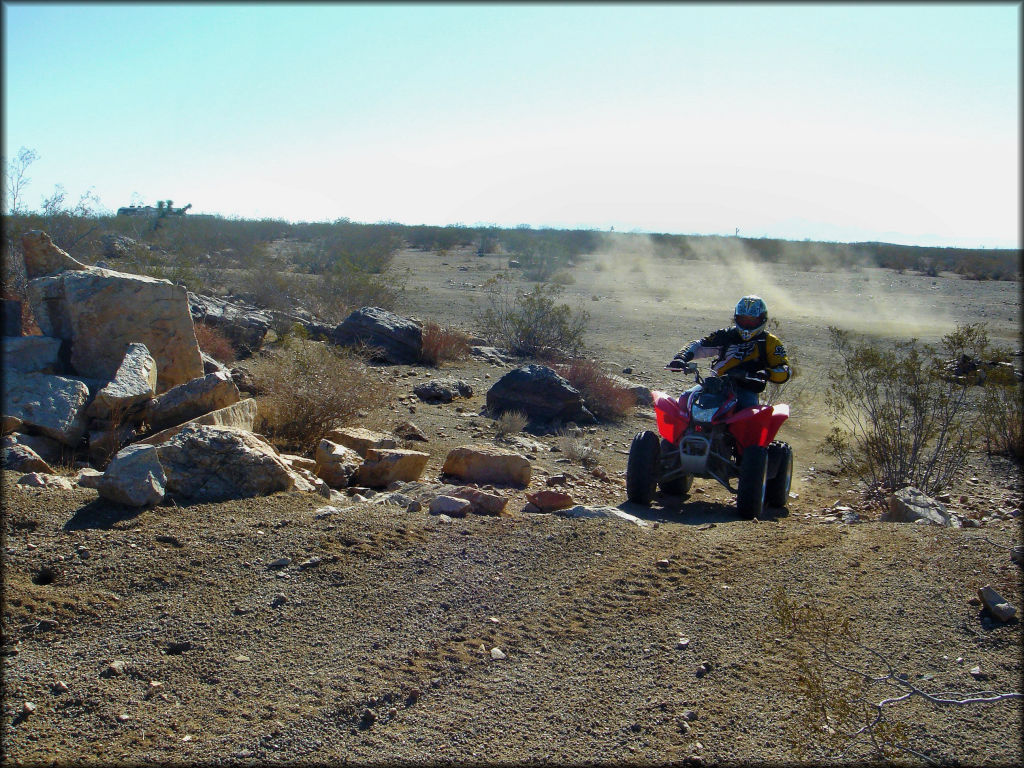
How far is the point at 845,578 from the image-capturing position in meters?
4.71

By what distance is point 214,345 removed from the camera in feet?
37.1

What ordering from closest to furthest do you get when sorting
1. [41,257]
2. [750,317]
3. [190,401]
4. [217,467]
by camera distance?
[217,467] < [190,401] < [750,317] < [41,257]

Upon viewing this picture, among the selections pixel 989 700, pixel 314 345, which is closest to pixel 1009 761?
pixel 989 700

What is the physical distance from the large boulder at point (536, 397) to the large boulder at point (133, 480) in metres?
5.95

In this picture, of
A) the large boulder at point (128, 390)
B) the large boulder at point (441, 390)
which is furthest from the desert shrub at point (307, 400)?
the large boulder at point (441, 390)

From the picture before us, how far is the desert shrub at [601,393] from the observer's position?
1175 centimetres

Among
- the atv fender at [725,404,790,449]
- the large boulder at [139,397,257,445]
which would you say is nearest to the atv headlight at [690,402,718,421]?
the atv fender at [725,404,790,449]

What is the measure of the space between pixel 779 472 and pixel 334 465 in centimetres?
403

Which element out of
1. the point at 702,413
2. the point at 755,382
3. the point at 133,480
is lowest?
the point at 133,480

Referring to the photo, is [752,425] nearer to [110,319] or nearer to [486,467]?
[486,467]

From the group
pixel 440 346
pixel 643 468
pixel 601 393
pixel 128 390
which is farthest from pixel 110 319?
pixel 440 346

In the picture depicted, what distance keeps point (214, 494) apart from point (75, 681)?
207 centimetres

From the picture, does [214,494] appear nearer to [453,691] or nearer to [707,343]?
[453,691]

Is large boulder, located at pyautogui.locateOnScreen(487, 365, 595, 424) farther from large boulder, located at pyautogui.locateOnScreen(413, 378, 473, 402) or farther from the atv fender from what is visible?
the atv fender
